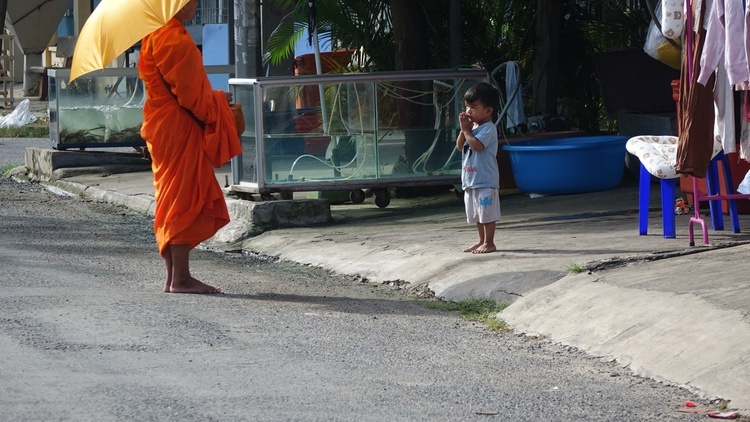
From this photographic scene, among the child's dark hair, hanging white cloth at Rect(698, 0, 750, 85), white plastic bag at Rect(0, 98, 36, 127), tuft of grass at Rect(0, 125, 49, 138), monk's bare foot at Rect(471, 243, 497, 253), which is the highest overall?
hanging white cloth at Rect(698, 0, 750, 85)

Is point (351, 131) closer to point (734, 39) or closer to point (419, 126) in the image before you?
point (419, 126)

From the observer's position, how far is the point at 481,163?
828 centimetres

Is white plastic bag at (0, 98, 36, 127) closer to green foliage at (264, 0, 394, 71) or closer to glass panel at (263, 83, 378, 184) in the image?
green foliage at (264, 0, 394, 71)

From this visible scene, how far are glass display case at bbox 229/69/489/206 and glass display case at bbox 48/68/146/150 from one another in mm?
5203

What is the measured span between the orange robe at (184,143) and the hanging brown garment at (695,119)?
286 cm

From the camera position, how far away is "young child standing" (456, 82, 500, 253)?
8.21 meters

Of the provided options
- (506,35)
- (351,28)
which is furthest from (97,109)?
(506,35)

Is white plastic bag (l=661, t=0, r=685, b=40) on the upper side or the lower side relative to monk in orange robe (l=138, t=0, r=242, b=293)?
upper

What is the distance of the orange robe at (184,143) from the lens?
7395 millimetres

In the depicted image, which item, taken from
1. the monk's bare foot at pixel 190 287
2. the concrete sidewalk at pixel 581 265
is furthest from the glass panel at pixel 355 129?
the monk's bare foot at pixel 190 287

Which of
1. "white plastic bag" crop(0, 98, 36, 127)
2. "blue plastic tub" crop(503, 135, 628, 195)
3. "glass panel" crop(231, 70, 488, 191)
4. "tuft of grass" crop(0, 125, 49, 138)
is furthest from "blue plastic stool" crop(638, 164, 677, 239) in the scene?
"white plastic bag" crop(0, 98, 36, 127)

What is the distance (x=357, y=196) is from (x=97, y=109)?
17.6 feet

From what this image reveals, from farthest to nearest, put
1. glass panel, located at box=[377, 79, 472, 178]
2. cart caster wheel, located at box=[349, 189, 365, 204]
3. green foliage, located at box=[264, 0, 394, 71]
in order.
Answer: green foliage, located at box=[264, 0, 394, 71]
cart caster wheel, located at box=[349, 189, 365, 204]
glass panel, located at box=[377, 79, 472, 178]

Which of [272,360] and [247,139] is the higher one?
[247,139]
